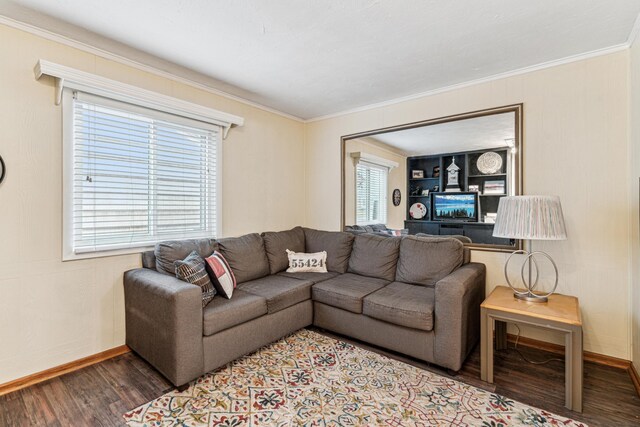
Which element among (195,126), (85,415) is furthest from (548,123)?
(85,415)

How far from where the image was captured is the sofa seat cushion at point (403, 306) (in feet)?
7.41

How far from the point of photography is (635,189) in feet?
7.00

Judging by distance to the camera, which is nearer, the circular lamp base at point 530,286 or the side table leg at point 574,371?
the side table leg at point 574,371

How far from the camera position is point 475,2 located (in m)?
1.82

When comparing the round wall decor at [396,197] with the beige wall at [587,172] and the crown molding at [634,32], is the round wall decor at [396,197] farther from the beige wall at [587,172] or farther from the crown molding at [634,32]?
the crown molding at [634,32]

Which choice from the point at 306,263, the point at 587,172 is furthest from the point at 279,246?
the point at 587,172

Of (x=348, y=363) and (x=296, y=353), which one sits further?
(x=296, y=353)

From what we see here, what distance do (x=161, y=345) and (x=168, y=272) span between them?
618 mm

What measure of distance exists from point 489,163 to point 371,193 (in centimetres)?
133

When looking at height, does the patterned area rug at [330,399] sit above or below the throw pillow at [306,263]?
below

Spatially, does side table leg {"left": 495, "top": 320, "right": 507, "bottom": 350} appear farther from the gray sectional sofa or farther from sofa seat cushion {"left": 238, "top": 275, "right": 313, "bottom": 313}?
sofa seat cushion {"left": 238, "top": 275, "right": 313, "bottom": 313}

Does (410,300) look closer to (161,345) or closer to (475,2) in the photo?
(161,345)

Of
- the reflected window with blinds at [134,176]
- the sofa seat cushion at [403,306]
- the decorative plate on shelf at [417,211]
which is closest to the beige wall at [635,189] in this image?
the sofa seat cushion at [403,306]

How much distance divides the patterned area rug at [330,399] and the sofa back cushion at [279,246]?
3.59 ft
